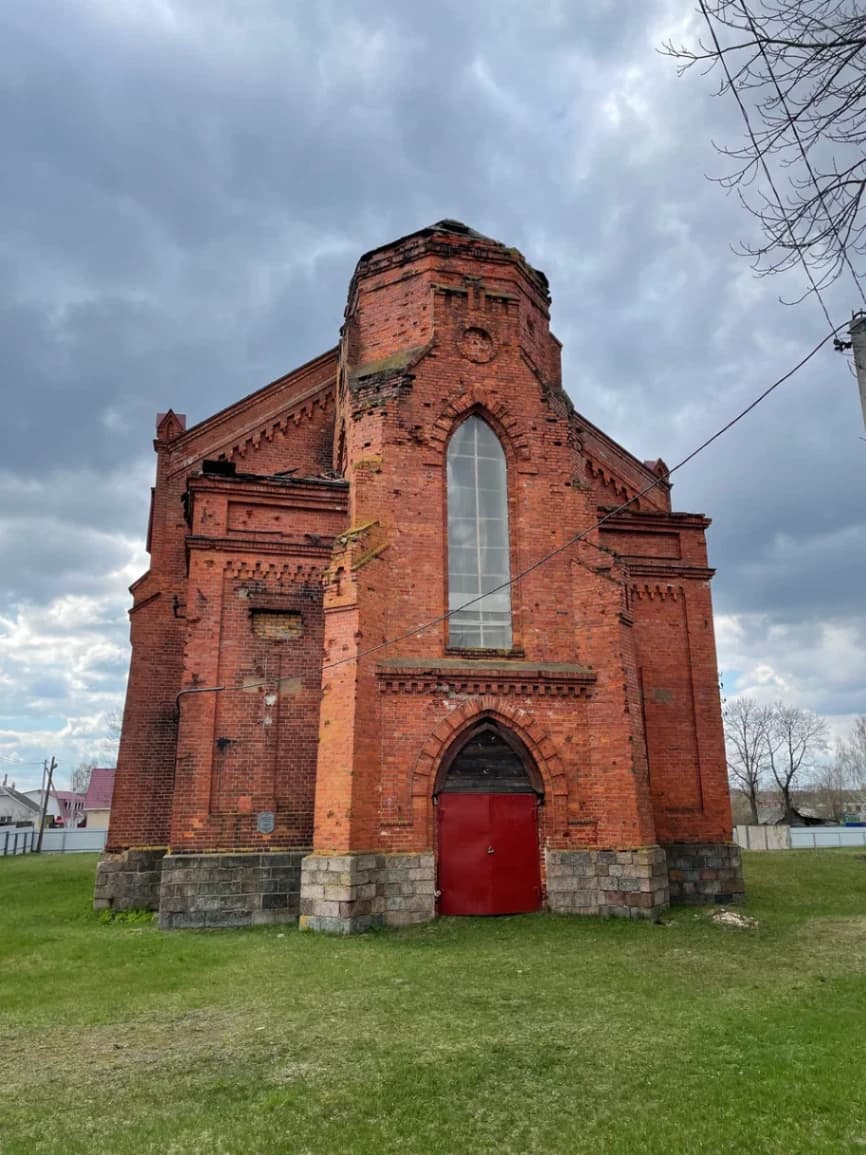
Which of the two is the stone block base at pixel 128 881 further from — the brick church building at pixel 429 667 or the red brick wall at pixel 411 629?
the red brick wall at pixel 411 629

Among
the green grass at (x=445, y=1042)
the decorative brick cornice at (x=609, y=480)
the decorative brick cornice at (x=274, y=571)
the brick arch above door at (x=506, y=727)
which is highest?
the decorative brick cornice at (x=609, y=480)

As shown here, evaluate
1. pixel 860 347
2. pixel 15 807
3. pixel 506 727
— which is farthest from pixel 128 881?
pixel 15 807

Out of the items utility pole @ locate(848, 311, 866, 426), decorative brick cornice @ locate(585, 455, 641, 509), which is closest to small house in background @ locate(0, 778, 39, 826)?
decorative brick cornice @ locate(585, 455, 641, 509)

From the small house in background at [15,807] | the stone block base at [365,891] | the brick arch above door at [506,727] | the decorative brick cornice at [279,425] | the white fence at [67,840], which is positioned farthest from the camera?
the small house in background at [15,807]

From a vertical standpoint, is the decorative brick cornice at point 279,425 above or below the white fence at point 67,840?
above

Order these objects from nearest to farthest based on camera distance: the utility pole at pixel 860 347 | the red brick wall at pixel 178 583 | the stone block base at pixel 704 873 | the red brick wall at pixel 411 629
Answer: the utility pole at pixel 860 347 < the red brick wall at pixel 411 629 < the red brick wall at pixel 178 583 < the stone block base at pixel 704 873

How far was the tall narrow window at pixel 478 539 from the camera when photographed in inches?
567

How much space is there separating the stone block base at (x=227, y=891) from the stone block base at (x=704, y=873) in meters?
7.23

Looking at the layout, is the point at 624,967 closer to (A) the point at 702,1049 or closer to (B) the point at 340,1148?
(A) the point at 702,1049

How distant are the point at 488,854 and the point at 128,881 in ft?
24.5

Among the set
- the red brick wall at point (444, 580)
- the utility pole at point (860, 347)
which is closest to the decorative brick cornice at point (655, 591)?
the red brick wall at point (444, 580)

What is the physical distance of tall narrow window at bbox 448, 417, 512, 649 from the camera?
1441cm

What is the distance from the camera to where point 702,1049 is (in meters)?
6.41

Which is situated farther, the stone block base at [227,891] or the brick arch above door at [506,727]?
the stone block base at [227,891]
